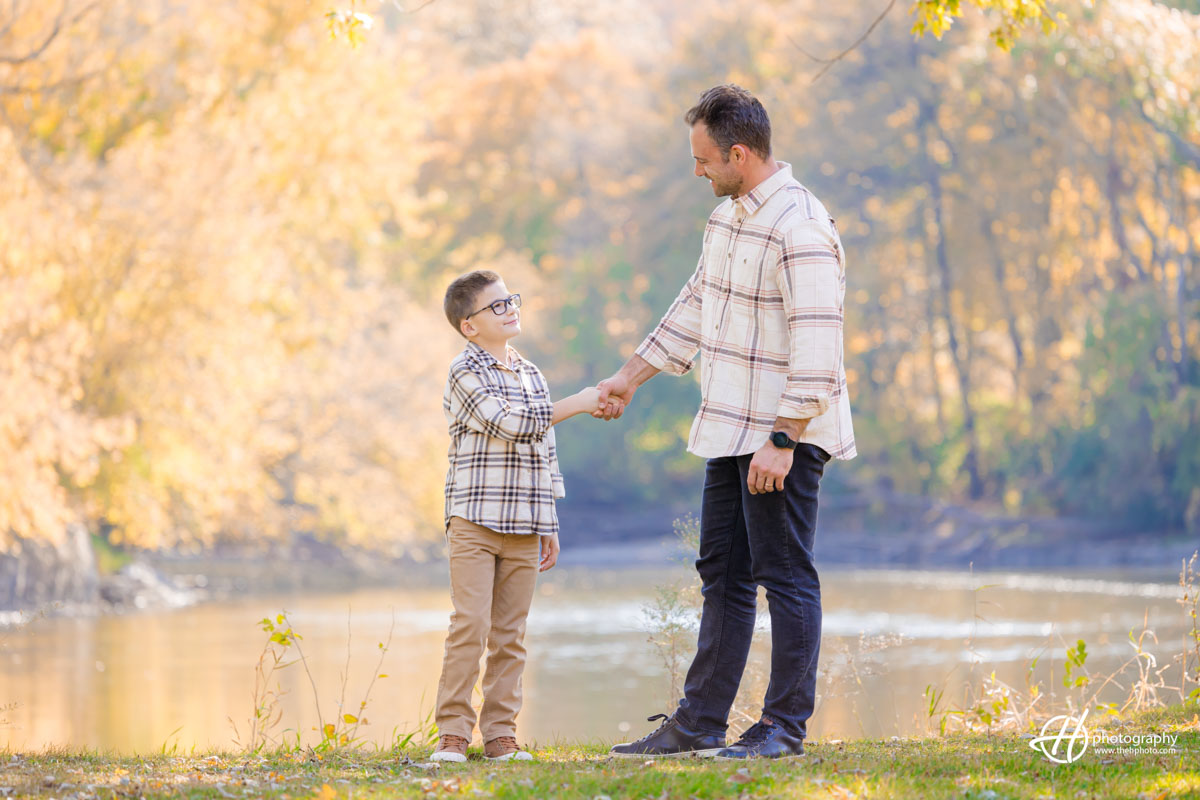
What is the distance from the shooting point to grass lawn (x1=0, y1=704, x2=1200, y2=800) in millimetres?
3426

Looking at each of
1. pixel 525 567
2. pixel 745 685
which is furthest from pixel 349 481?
pixel 525 567

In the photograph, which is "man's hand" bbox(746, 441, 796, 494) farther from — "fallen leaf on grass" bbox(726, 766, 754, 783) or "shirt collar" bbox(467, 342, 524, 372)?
"shirt collar" bbox(467, 342, 524, 372)

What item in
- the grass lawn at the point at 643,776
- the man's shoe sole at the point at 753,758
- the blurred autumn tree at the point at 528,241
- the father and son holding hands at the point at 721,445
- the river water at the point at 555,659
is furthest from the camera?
the blurred autumn tree at the point at 528,241

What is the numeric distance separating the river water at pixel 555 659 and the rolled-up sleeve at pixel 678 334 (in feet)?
5.67

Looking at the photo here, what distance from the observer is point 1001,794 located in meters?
3.42

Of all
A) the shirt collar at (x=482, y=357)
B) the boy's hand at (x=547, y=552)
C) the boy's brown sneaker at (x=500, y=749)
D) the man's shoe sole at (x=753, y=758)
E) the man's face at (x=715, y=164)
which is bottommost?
the boy's brown sneaker at (x=500, y=749)

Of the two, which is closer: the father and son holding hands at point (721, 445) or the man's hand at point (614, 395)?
the father and son holding hands at point (721, 445)

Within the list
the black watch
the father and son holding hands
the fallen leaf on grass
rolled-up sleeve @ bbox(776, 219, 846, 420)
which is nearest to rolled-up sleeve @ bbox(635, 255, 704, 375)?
the father and son holding hands

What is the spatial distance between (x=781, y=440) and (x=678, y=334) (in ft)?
2.25

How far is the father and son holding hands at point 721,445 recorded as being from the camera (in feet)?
12.9

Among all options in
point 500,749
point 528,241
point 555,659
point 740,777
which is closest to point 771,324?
point 740,777

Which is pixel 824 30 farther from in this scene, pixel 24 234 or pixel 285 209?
pixel 24 234

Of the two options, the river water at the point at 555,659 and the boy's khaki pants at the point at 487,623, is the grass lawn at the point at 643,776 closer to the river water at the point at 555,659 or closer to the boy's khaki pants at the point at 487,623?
the boy's khaki pants at the point at 487,623

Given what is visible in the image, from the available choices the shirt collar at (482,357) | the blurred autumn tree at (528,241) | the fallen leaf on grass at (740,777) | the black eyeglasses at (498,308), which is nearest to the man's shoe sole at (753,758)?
the fallen leaf on grass at (740,777)
